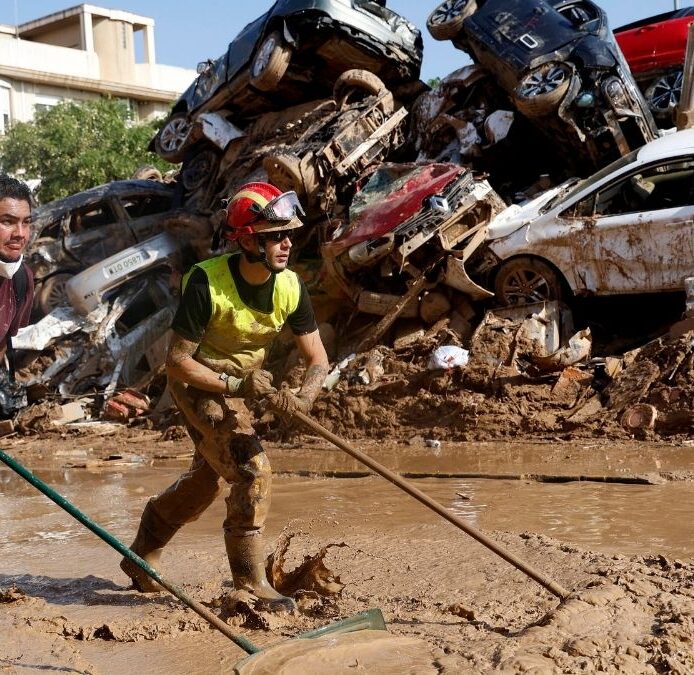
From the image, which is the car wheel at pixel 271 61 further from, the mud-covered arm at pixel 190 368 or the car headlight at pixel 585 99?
the mud-covered arm at pixel 190 368

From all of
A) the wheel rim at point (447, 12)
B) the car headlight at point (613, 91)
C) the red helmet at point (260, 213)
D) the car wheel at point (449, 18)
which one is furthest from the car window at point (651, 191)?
the red helmet at point (260, 213)

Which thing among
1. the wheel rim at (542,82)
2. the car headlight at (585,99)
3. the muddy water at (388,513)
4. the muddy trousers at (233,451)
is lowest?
the muddy water at (388,513)

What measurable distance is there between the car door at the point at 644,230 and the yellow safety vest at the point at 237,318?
5.99 meters

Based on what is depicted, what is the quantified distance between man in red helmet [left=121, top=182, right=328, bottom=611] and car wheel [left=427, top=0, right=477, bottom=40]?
9.03m

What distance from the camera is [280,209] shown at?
4922mm

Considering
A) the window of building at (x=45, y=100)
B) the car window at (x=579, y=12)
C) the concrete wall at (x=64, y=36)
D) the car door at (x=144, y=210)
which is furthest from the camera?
the concrete wall at (x=64, y=36)

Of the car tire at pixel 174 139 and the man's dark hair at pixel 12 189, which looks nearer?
the man's dark hair at pixel 12 189

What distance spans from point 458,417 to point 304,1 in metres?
6.57

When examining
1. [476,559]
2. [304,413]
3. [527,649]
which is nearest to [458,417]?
[476,559]

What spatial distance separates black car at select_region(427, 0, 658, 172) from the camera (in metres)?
11.8

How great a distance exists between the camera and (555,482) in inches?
307

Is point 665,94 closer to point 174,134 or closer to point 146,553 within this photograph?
point 174,134

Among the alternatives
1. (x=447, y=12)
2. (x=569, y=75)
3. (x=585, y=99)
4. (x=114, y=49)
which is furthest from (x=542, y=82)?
(x=114, y=49)

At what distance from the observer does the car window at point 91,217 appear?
14.5m
